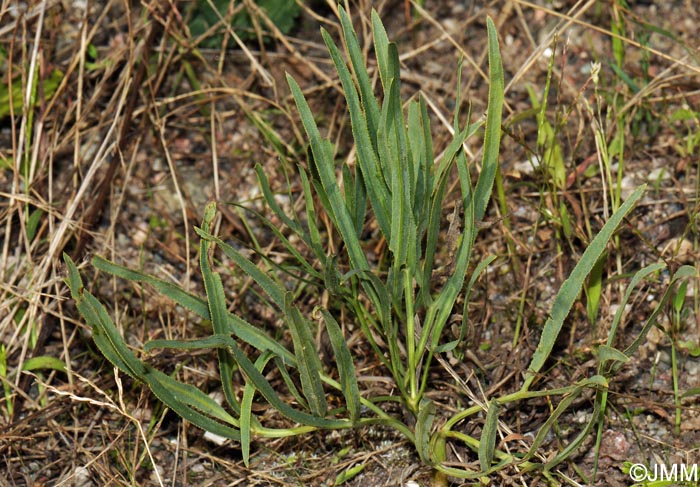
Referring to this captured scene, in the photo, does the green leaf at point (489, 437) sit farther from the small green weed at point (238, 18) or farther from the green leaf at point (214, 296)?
the small green weed at point (238, 18)

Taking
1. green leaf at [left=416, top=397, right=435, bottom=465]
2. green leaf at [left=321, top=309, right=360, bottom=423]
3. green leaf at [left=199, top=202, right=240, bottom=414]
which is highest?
green leaf at [left=199, top=202, right=240, bottom=414]

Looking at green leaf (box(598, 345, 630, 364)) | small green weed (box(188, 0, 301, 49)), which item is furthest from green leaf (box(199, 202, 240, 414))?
small green weed (box(188, 0, 301, 49))

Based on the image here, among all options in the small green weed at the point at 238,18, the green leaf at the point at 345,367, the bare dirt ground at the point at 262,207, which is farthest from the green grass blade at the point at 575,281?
the small green weed at the point at 238,18

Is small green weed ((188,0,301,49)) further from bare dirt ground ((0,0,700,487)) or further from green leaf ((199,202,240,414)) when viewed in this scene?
green leaf ((199,202,240,414))

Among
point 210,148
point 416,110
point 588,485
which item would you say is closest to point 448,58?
point 210,148

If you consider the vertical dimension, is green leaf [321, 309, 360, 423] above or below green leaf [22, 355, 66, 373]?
above

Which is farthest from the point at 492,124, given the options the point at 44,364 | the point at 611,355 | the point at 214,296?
the point at 44,364

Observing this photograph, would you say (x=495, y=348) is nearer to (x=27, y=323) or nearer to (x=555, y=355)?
(x=555, y=355)
